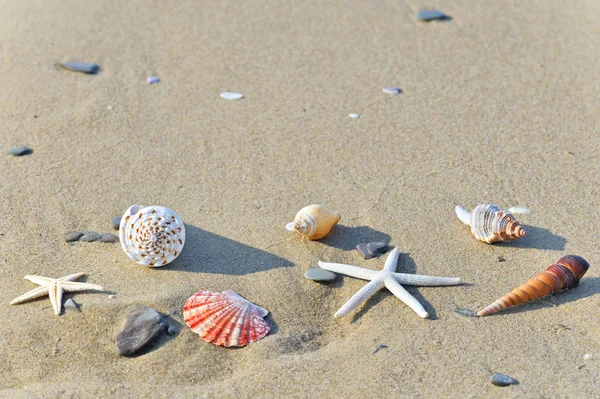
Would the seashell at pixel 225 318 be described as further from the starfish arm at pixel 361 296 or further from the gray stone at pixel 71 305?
the gray stone at pixel 71 305

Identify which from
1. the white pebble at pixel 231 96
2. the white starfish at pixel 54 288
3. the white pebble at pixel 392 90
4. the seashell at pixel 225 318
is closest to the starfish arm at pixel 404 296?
the seashell at pixel 225 318

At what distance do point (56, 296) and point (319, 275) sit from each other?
1.34 m

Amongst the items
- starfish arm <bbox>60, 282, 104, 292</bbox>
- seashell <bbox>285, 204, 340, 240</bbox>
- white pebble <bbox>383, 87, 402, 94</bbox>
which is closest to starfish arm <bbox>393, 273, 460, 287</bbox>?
seashell <bbox>285, 204, 340, 240</bbox>

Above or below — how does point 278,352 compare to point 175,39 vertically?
below

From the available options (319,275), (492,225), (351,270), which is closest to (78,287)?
(319,275)

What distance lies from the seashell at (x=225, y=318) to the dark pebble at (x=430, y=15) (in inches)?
147

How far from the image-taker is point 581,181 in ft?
15.0

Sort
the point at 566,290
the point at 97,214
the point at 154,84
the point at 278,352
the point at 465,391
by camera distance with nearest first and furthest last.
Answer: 1. the point at 465,391
2. the point at 278,352
3. the point at 566,290
4. the point at 97,214
5. the point at 154,84

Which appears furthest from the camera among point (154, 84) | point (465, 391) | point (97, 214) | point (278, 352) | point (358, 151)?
point (154, 84)

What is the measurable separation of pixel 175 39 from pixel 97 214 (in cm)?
233

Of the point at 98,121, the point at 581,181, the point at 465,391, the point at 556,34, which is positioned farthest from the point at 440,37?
the point at 465,391

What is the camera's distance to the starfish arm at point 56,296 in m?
3.53

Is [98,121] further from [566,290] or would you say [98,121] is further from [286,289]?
[566,290]

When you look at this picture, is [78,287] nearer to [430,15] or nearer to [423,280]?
[423,280]
